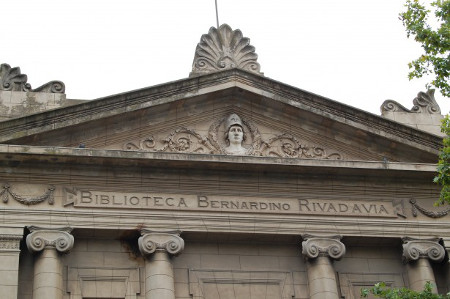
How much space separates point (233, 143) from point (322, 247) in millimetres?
3170

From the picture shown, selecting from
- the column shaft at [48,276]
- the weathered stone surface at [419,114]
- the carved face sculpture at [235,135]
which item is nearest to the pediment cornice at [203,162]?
the carved face sculpture at [235,135]

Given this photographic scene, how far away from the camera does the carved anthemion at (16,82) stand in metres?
22.1

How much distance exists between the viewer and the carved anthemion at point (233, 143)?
21.7 metres

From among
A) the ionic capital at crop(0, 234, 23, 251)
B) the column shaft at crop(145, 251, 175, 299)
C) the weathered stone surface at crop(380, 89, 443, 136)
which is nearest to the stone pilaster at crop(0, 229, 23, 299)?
the ionic capital at crop(0, 234, 23, 251)

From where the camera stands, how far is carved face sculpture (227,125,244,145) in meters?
21.9

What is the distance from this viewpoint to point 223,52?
2327 centimetres

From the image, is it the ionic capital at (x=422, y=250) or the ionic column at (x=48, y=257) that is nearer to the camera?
the ionic column at (x=48, y=257)

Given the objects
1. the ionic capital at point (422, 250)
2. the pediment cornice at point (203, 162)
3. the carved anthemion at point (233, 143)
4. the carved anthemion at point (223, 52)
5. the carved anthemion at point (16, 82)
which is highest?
the carved anthemion at point (223, 52)

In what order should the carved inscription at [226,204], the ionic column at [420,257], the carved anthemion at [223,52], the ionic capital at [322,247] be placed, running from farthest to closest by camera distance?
the carved anthemion at [223,52] < the ionic column at [420,257] < the ionic capital at [322,247] < the carved inscription at [226,204]

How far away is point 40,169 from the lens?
67.4 feet

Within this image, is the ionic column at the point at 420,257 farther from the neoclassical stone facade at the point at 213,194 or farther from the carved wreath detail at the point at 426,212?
the carved wreath detail at the point at 426,212

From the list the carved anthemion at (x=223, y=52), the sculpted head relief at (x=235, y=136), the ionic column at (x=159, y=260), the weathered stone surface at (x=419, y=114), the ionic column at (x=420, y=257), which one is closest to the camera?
the ionic column at (x=159, y=260)

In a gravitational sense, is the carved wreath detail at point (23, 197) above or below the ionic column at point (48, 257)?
above

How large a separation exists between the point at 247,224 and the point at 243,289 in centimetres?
144
